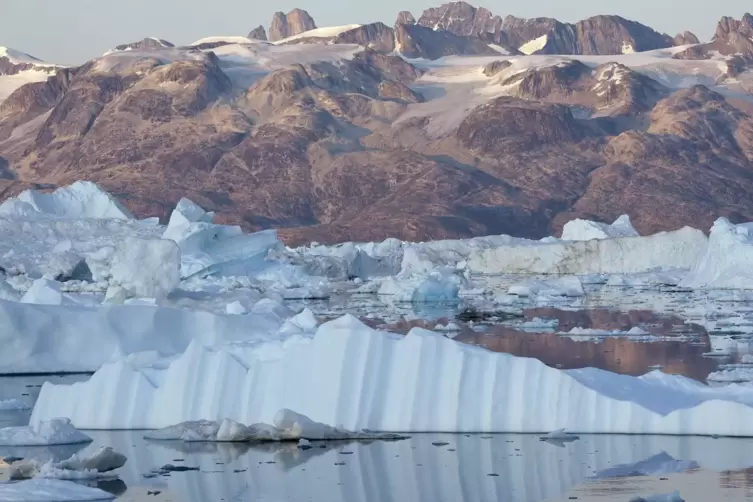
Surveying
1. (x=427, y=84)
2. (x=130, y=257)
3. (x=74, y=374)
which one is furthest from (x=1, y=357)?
(x=427, y=84)

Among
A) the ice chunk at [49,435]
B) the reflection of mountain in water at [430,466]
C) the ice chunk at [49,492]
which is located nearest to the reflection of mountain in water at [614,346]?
the reflection of mountain in water at [430,466]

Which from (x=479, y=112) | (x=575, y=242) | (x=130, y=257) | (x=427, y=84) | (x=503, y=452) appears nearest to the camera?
(x=503, y=452)

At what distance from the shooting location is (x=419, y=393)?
40.5 feet

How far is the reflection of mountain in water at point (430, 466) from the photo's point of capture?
10.0 meters

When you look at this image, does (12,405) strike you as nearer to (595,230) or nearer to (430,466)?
(430,466)

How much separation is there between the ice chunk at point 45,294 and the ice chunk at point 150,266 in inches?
298

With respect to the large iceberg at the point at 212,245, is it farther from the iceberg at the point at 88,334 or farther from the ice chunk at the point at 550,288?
the iceberg at the point at 88,334

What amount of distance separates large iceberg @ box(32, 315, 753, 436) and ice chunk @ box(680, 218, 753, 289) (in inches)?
1016

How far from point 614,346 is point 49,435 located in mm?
11923

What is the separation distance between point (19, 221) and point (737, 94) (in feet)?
351

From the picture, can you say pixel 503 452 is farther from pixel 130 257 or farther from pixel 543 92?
pixel 543 92

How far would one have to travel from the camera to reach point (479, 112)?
417 ft

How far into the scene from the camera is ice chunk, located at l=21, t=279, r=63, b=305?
22.7 metres

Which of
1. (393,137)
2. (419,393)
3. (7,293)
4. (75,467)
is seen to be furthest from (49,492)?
(393,137)
